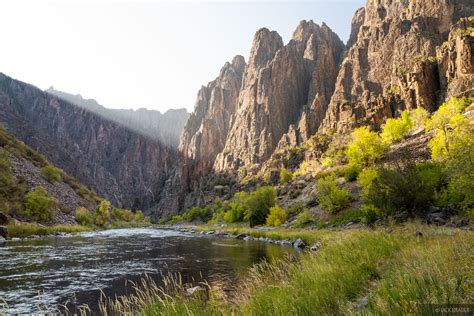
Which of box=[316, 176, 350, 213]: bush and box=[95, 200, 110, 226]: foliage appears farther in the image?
box=[95, 200, 110, 226]: foliage

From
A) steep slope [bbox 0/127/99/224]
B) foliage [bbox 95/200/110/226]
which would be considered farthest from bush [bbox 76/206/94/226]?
foliage [bbox 95/200/110/226]

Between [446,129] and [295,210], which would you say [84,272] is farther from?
[446,129]

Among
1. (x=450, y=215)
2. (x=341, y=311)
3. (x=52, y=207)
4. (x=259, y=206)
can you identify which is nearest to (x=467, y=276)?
(x=341, y=311)

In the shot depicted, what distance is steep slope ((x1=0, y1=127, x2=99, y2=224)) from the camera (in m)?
57.0

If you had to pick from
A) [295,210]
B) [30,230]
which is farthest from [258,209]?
[30,230]

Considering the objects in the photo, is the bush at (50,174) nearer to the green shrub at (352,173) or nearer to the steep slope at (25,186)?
the steep slope at (25,186)

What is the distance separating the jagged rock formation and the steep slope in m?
99.3

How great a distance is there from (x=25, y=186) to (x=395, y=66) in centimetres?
13753

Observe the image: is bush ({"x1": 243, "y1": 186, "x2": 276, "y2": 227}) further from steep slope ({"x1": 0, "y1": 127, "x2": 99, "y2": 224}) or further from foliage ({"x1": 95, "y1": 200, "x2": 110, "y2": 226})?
foliage ({"x1": 95, "y1": 200, "x2": 110, "y2": 226})

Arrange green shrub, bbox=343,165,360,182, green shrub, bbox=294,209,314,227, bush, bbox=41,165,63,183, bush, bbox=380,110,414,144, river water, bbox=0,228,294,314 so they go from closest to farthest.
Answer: river water, bbox=0,228,294,314 → green shrub, bbox=294,209,314,227 → green shrub, bbox=343,165,360,182 → bush, bbox=41,165,63,183 → bush, bbox=380,110,414,144

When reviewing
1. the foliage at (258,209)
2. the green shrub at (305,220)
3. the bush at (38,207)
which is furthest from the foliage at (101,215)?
the green shrub at (305,220)

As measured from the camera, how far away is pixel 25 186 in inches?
2549

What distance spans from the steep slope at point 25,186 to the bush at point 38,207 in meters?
0.72

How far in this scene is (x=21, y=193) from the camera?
61.5 metres
